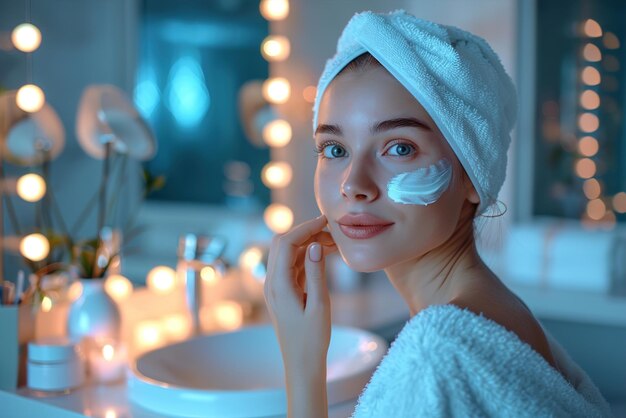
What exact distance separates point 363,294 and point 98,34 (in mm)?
1046

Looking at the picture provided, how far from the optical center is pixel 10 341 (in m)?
1.35

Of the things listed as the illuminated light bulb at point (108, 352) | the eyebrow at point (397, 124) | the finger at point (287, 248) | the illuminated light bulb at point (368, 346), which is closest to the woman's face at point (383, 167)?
the eyebrow at point (397, 124)

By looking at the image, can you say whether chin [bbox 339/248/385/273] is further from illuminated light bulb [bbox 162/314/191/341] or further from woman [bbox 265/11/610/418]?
illuminated light bulb [bbox 162/314/191/341]

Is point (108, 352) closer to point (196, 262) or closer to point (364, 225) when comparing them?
point (196, 262)

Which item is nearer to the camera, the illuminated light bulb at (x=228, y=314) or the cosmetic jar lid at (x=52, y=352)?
the cosmetic jar lid at (x=52, y=352)

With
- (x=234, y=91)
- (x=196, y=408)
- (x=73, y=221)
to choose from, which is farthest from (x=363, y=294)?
(x=196, y=408)

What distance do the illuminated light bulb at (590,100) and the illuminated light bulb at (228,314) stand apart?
1376mm

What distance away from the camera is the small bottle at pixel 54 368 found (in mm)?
1314

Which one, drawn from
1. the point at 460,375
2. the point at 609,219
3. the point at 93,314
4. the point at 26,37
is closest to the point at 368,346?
the point at 93,314

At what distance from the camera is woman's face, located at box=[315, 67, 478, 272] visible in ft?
3.18

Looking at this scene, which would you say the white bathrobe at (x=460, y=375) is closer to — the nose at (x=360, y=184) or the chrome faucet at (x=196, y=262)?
the nose at (x=360, y=184)

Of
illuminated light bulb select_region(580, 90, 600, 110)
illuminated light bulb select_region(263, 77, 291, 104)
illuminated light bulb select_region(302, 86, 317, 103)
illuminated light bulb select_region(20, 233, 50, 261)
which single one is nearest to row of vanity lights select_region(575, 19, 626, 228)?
illuminated light bulb select_region(580, 90, 600, 110)

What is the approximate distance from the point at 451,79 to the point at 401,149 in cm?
11

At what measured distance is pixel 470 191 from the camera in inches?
41.0
